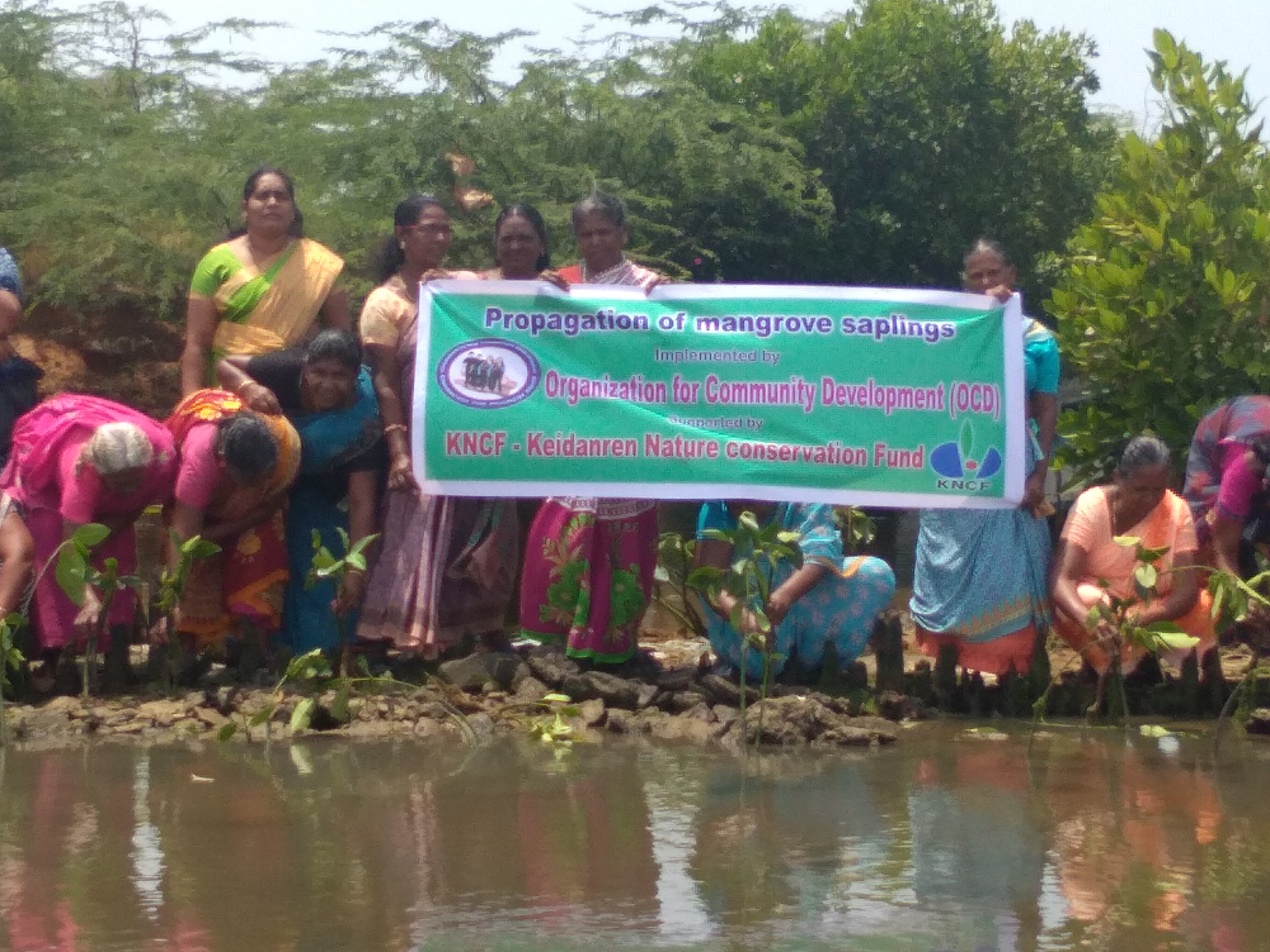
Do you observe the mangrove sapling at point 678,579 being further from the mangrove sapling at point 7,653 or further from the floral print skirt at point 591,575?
the mangrove sapling at point 7,653

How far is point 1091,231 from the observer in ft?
28.2

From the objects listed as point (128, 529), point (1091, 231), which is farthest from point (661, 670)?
point (1091, 231)

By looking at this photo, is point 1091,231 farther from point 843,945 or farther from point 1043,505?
point 843,945

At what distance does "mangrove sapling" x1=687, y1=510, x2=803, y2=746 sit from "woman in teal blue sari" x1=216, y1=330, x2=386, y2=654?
1.32 metres

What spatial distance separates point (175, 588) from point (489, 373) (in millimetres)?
1388

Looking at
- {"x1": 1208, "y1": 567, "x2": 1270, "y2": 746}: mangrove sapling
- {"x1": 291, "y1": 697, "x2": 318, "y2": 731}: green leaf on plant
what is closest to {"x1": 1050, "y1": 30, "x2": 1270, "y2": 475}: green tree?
{"x1": 1208, "y1": 567, "x2": 1270, "y2": 746}: mangrove sapling

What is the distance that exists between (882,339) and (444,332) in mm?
1643

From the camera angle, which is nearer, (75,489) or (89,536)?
(89,536)

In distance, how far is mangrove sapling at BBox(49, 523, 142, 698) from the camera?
19.5ft

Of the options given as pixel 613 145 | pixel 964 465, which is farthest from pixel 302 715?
pixel 613 145

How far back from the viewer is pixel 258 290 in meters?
6.91

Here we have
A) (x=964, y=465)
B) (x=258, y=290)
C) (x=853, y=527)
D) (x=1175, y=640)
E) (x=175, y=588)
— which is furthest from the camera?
(x=853, y=527)

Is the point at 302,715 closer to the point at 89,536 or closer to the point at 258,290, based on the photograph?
the point at 89,536

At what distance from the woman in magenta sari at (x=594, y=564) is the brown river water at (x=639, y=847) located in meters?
0.68
